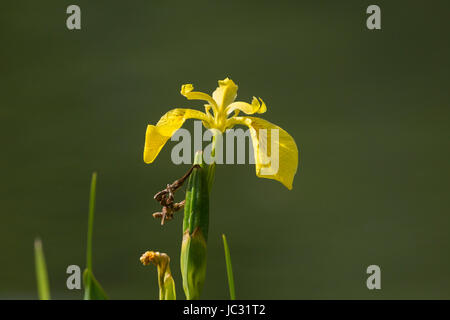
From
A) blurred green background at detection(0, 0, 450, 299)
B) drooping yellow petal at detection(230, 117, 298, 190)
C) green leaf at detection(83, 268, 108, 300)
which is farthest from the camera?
blurred green background at detection(0, 0, 450, 299)

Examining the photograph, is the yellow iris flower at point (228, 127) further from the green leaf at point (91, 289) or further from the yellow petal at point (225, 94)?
the green leaf at point (91, 289)

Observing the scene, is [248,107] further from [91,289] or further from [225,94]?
[91,289]

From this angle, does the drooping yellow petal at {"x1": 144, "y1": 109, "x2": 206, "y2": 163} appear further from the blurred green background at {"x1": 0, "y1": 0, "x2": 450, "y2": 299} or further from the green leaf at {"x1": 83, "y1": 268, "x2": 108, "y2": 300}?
the blurred green background at {"x1": 0, "y1": 0, "x2": 450, "y2": 299}

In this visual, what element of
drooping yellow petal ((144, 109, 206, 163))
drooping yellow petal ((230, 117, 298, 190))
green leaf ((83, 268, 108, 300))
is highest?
drooping yellow petal ((144, 109, 206, 163))

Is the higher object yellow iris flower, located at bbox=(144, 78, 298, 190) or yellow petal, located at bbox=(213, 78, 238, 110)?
yellow petal, located at bbox=(213, 78, 238, 110)

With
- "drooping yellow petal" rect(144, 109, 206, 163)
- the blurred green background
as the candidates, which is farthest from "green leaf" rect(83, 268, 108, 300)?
the blurred green background

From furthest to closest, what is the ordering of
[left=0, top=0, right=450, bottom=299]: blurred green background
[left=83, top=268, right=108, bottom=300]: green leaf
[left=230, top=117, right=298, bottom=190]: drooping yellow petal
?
[left=0, top=0, right=450, bottom=299]: blurred green background
[left=230, top=117, right=298, bottom=190]: drooping yellow petal
[left=83, top=268, right=108, bottom=300]: green leaf
